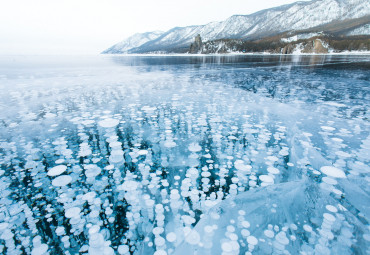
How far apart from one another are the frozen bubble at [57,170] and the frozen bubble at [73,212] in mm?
1207

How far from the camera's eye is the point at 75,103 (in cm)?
881

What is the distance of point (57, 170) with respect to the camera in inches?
151

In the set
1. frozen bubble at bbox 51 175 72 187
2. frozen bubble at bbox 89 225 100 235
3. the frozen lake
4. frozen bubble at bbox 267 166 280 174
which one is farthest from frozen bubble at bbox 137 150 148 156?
frozen bubble at bbox 267 166 280 174

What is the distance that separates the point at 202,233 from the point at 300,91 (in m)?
10.6

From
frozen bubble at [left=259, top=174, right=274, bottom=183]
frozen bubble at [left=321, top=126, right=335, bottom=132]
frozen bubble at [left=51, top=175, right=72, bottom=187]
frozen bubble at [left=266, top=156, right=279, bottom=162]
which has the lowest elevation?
frozen bubble at [left=51, top=175, right=72, bottom=187]

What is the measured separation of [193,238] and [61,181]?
2.64 meters

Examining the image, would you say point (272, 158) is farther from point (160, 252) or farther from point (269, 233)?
point (160, 252)

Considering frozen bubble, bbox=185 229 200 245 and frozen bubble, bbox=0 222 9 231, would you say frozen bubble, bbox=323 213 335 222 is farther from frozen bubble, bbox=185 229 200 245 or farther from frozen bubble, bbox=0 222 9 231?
frozen bubble, bbox=0 222 9 231

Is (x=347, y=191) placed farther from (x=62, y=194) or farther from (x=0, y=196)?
(x=0, y=196)

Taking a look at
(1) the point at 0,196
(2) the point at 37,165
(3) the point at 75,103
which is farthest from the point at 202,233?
(3) the point at 75,103

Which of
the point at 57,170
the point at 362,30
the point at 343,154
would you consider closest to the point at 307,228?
the point at 343,154

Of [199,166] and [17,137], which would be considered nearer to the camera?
[199,166]

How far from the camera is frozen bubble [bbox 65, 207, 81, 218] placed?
2.76 metres

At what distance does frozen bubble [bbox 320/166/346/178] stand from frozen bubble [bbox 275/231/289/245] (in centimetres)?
188
